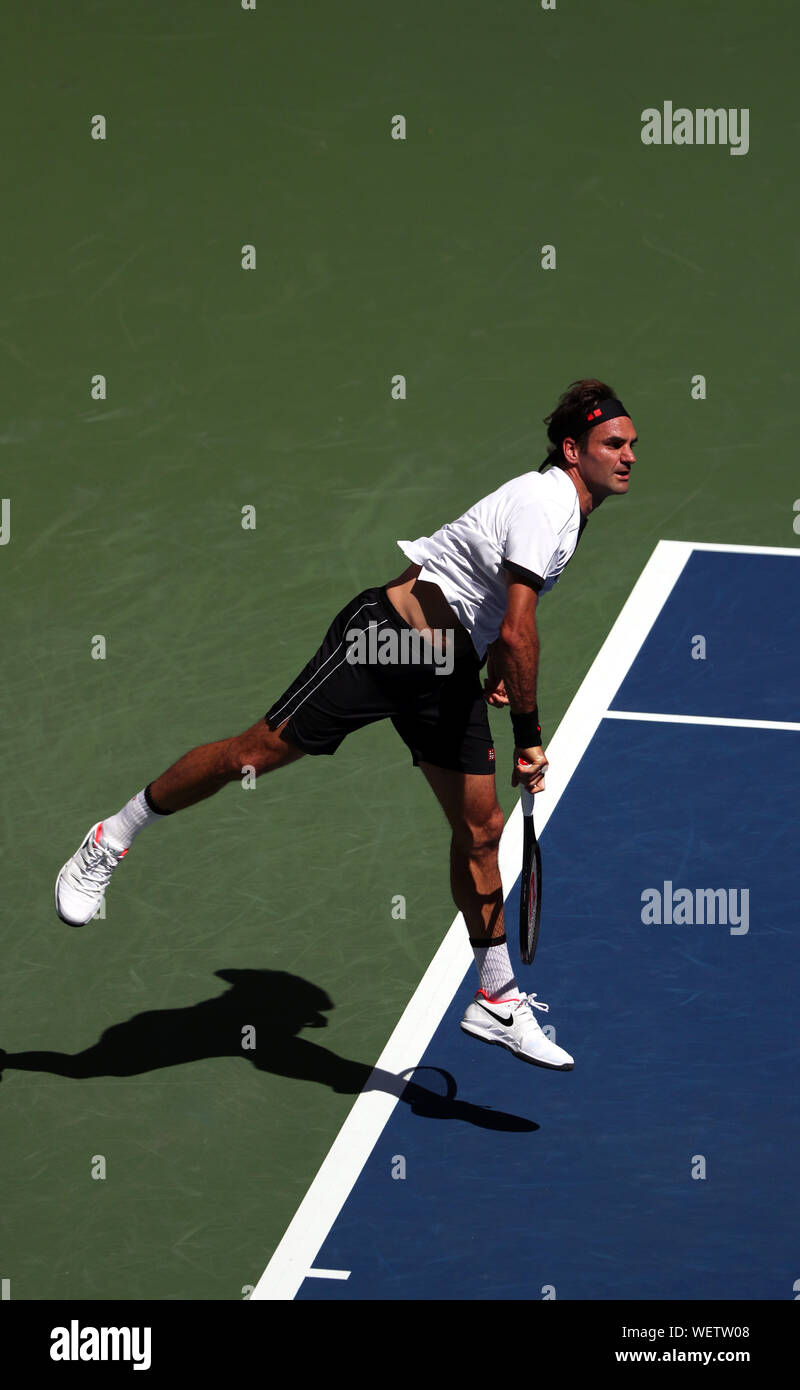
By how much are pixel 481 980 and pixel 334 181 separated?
271 inches

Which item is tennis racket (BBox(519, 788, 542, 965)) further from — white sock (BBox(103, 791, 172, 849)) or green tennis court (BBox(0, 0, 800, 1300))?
white sock (BBox(103, 791, 172, 849))

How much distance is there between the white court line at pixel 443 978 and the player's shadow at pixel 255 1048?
14 centimetres

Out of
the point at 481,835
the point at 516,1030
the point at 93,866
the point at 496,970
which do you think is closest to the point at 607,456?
the point at 481,835

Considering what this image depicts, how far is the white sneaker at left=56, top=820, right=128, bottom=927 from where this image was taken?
8789 millimetres

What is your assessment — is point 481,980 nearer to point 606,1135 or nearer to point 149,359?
point 606,1135

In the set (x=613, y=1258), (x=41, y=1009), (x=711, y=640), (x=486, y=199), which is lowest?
(x=613, y=1258)

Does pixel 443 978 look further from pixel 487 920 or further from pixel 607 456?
pixel 607 456

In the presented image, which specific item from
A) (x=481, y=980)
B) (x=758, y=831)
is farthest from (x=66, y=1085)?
(x=758, y=831)

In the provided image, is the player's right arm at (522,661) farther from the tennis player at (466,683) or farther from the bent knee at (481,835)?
the bent knee at (481,835)

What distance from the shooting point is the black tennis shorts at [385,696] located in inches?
333

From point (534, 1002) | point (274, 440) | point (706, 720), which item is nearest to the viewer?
point (534, 1002)

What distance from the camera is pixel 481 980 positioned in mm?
8812

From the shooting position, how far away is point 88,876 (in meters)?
8.84

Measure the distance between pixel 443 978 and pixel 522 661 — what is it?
6.19ft
